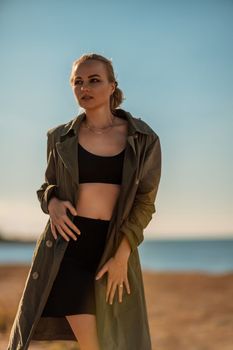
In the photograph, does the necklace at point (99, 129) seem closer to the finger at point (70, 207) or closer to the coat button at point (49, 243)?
the finger at point (70, 207)

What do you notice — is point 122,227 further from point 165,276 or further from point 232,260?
point 232,260

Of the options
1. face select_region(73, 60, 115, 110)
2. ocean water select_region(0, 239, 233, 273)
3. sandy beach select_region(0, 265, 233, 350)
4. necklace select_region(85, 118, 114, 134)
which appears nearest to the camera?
face select_region(73, 60, 115, 110)

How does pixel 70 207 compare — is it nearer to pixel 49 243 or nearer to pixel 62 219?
pixel 62 219

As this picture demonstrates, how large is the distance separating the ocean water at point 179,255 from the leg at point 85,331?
65.3 ft

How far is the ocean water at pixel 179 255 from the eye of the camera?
27172 millimetres

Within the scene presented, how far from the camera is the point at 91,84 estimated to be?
281 centimetres

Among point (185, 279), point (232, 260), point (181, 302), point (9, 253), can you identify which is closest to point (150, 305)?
point (181, 302)

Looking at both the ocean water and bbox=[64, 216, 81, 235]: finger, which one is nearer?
bbox=[64, 216, 81, 235]: finger

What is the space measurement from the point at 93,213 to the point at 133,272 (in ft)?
1.04

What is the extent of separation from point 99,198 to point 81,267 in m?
0.31

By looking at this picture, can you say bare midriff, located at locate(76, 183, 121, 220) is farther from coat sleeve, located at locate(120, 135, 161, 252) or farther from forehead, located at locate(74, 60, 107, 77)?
forehead, located at locate(74, 60, 107, 77)

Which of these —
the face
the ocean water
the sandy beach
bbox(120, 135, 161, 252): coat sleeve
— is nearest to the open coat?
bbox(120, 135, 161, 252): coat sleeve

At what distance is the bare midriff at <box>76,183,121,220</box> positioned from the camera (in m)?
2.78

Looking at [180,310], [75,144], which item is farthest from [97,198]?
[180,310]
